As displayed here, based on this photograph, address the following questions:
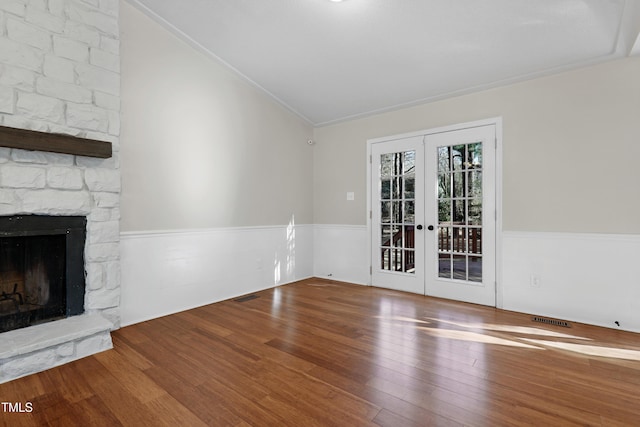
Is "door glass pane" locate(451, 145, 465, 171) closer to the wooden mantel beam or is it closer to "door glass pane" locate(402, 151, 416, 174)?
"door glass pane" locate(402, 151, 416, 174)

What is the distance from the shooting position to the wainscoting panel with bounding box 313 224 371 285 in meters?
4.79

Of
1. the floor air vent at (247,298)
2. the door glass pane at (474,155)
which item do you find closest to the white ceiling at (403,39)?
the door glass pane at (474,155)

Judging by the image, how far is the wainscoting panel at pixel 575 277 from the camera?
2963 millimetres

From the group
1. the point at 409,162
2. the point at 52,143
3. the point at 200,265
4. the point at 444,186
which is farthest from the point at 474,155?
the point at 52,143

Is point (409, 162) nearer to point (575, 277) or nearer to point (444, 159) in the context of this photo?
point (444, 159)

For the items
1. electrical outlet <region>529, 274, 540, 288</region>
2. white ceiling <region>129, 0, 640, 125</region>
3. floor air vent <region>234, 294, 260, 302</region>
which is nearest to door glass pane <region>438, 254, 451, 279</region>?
electrical outlet <region>529, 274, 540, 288</region>

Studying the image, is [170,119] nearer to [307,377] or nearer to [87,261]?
[87,261]

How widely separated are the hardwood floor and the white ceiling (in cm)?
258

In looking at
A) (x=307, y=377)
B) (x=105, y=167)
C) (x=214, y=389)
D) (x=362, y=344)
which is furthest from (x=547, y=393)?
(x=105, y=167)

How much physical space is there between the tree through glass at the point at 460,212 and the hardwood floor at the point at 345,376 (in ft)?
2.55

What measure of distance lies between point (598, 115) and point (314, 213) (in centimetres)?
371

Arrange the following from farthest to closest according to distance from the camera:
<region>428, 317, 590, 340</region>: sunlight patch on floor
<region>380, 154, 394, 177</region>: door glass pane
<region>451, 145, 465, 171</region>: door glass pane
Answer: <region>380, 154, 394, 177</region>: door glass pane < <region>451, 145, 465, 171</region>: door glass pane < <region>428, 317, 590, 340</region>: sunlight patch on floor

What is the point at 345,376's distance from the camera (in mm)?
2109

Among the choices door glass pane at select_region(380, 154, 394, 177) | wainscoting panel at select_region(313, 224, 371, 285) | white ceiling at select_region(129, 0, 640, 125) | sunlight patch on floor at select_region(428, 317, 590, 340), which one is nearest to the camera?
white ceiling at select_region(129, 0, 640, 125)
